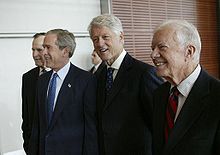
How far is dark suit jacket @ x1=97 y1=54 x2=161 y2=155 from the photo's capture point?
1.96m

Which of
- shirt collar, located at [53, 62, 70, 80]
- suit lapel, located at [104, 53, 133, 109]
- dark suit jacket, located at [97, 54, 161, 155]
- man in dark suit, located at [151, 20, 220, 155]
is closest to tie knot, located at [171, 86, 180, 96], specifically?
man in dark suit, located at [151, 20, 220, 155]

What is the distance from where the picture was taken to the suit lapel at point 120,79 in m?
2.01

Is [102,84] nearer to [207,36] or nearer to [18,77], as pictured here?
[18,77]

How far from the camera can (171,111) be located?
1.58 metres

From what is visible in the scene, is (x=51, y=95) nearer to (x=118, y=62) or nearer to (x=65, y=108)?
(x=65, y=108)

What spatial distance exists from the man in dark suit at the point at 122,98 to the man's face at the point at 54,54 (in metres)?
0.26

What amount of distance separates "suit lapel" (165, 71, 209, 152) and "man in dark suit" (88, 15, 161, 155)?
474 millimetres

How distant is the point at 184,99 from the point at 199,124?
0.18 metres

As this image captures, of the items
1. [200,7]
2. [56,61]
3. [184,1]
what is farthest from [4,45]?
[200,7]

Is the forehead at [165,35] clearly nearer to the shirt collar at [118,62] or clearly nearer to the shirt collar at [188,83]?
the shirt collar at [188,83]

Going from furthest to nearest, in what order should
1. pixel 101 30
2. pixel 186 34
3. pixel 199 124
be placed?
pixel 101 30 → pixel 186 34 → pixel 199 124

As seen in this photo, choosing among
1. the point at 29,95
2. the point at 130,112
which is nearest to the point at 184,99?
the point at 130,112

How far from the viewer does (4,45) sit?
3.35 metres

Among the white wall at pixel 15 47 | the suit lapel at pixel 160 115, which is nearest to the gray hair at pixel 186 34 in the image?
the suit lapel at pixel 160 115
